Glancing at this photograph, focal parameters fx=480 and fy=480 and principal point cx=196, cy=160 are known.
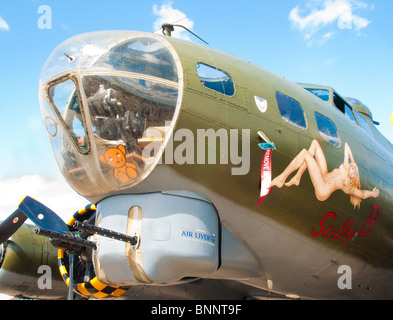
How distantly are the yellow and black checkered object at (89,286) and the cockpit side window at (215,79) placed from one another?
3395mm

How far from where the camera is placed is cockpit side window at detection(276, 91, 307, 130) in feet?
22.0

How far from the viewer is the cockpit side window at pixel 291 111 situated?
6703 millimetres

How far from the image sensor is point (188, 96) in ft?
18.8

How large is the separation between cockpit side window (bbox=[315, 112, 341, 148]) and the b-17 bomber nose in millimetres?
2533

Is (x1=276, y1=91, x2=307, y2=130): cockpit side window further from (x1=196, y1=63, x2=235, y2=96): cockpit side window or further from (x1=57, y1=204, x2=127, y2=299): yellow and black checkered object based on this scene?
(x1=57, y1=204, x2=127, y2=299): yellow and black checkered object

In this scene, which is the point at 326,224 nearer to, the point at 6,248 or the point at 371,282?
the point at 371,282

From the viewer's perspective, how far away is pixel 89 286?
787cm

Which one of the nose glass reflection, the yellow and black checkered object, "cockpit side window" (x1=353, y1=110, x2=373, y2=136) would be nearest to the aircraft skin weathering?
the nose glass reflection

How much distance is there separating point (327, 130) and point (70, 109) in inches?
149

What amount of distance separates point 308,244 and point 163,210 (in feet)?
7.90

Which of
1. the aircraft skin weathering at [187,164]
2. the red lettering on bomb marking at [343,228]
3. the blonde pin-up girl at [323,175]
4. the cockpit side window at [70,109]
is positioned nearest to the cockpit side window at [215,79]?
the aircraft skin weathering at [187,164]

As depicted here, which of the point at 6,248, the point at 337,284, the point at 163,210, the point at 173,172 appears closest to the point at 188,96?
the point at 173,172

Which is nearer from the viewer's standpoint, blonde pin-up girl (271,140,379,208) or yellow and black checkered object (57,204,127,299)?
Result: blonde pin-up girl (271,140,379,208)

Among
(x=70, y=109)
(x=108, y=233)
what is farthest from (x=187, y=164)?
(x=70, y=109)
